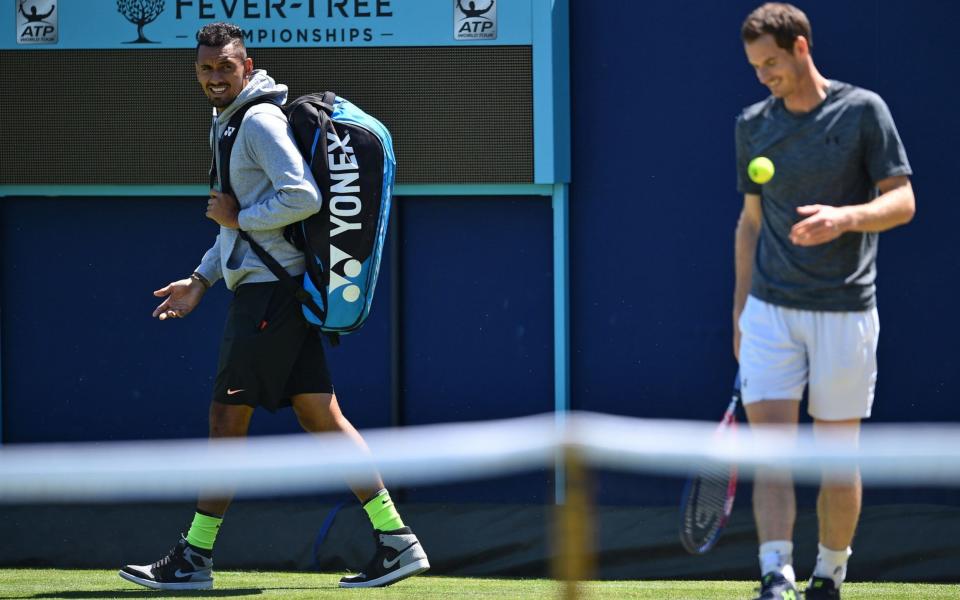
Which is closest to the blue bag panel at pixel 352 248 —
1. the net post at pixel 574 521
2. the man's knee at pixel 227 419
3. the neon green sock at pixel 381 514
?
the man's knee at pixel 227 419

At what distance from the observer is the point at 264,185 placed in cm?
455

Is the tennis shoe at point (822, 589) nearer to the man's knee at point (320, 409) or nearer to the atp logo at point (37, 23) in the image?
the man's knee at point (320, 409)

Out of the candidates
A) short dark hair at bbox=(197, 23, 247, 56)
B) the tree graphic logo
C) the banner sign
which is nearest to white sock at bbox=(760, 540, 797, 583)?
short dark hair at bbox=(197, 23, 247, 56)

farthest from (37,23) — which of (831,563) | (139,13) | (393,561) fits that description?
(831,563)

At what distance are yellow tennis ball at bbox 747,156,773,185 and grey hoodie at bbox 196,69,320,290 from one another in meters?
1.32

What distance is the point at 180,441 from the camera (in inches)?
244

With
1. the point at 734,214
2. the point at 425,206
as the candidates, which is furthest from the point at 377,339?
the point at 734,214

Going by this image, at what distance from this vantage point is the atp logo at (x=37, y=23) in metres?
5.82

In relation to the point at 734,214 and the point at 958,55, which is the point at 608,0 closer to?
the point at 734,214

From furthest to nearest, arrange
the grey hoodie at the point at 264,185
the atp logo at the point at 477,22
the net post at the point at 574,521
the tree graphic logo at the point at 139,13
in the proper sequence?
the tree graphic logo at the point at 139,13
the atp logo at the point at 477,22
the grey hoodie at the point at 264,185
the net post at the point at 574,521

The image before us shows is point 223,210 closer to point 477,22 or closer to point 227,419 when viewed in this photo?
point 227,419

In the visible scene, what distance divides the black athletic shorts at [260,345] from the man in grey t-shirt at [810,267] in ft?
4.46

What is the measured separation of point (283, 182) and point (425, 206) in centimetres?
165

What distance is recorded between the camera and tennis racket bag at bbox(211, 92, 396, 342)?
4.51 metres
